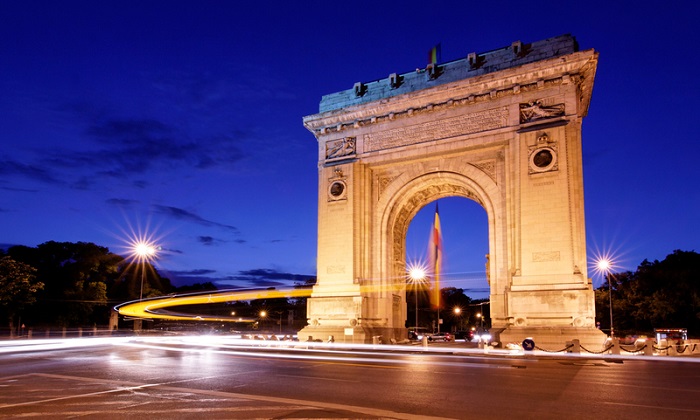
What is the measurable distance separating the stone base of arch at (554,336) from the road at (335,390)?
6.57 meters

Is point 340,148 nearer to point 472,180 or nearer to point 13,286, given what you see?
point 472,180

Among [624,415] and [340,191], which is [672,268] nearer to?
[340,191]

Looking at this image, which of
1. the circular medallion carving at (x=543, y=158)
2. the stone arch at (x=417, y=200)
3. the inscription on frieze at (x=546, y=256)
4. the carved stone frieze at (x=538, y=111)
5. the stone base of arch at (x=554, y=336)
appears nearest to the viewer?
the stone base of arch at (x=554, y=336)

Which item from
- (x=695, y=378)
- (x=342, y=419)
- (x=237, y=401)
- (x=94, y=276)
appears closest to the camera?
(x=342, y=419)

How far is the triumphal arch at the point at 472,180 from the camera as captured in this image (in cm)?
2614

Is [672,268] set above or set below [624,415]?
above

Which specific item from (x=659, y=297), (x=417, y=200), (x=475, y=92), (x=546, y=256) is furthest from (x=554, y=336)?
(x=659, y=297)

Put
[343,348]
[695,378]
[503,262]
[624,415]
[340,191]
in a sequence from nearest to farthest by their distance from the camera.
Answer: [624,415] < [695,378] < [343,348] < [503,262] < [340,191]

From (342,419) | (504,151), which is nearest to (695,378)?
(342,419)

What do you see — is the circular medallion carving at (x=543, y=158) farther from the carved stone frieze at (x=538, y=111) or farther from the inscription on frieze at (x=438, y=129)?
the inscription on frieze at (x=438, y=129)

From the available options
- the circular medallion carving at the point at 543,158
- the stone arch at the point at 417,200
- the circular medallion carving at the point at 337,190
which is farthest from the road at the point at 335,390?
the circular medallion carving at the point at 337,190

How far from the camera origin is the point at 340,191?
33125 millimetres

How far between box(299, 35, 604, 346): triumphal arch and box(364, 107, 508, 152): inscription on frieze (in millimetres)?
59

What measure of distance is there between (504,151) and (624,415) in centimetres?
2225
